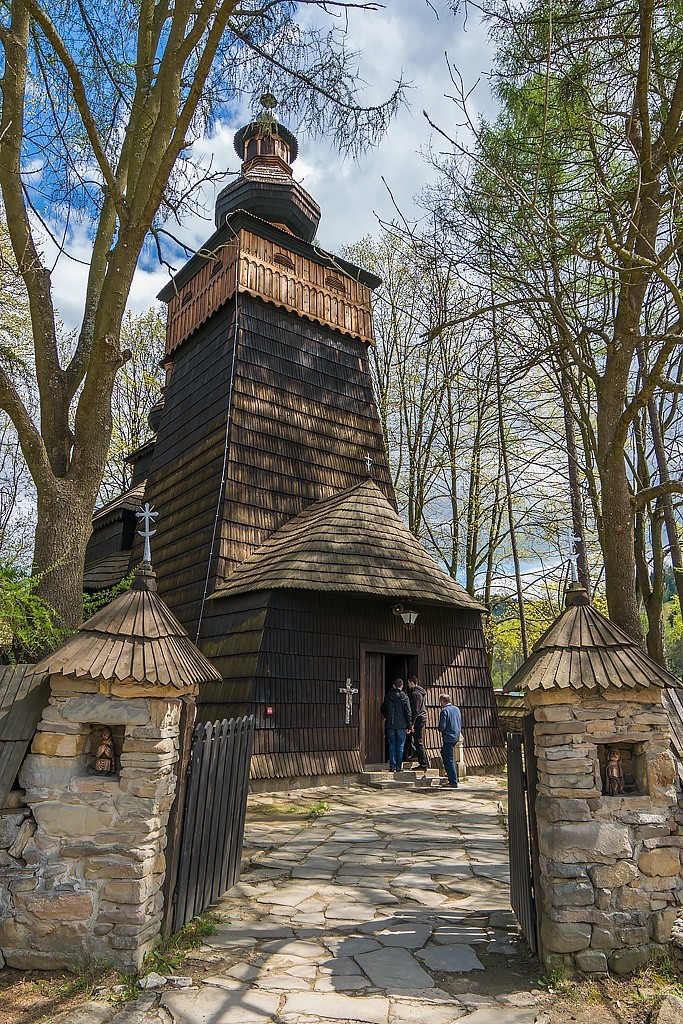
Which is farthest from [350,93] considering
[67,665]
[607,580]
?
[67,665]

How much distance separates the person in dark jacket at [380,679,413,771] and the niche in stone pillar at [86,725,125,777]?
261 inches

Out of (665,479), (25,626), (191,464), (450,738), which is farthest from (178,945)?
(665,479)

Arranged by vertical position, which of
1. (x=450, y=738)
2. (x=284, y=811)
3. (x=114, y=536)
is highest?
(x=114, y=536)

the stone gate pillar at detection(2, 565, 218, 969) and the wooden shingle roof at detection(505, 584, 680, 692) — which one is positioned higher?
the wooden shingle roof at detection(505, 584, 680, 692)

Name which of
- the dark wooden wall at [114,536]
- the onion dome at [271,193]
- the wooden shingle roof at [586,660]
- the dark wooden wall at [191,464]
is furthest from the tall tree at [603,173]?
the dark wooden wall at [114,536]

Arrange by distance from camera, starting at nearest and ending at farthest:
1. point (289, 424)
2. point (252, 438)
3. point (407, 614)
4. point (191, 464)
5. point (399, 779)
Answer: point (399, 779)
point (407, 614)
point (252, 438)
point (289, 424)
point (191, 464)

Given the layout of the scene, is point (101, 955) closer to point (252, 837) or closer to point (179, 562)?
point (252, 837)

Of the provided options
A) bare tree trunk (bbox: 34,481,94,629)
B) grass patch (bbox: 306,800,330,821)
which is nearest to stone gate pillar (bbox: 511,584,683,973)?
bare tree trunk (bbox: 34,481,94,629)

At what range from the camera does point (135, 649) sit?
4531 millimetres

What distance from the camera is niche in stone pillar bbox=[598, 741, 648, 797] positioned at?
4270mm

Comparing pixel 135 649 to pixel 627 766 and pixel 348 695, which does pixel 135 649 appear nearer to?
pixel 627 766

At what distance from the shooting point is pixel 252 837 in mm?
7285

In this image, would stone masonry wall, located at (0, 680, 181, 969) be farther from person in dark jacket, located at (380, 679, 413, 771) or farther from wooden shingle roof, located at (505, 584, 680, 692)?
person in dark jacket, located at (380, 679, 413, 771)

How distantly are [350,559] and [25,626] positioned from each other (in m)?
5.95
